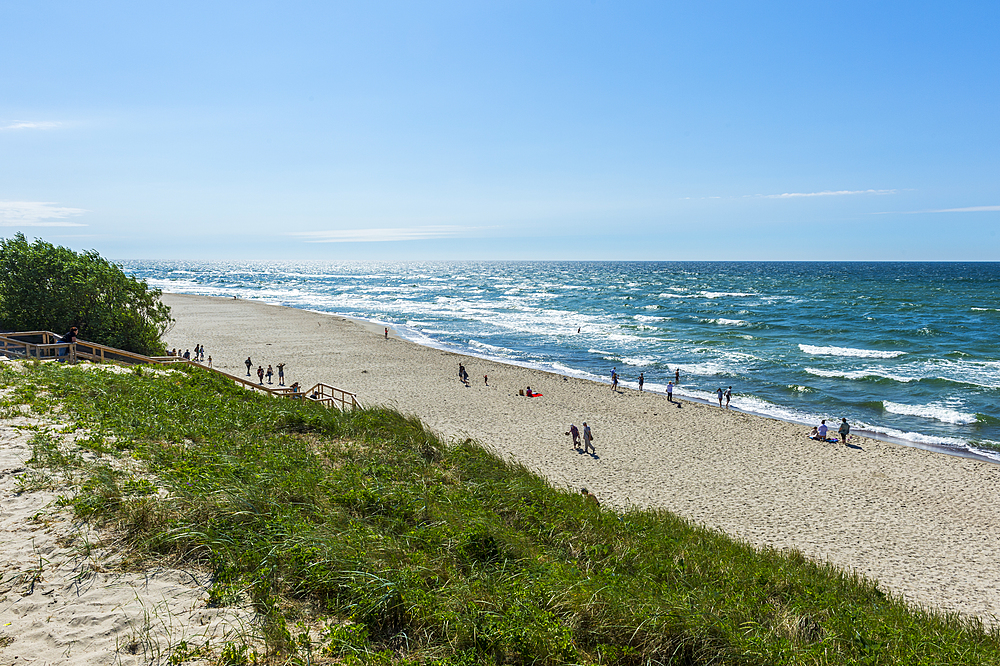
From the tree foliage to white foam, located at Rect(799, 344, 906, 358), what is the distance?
44.2m

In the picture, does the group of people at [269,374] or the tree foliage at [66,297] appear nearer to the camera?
the tree foliage at [66,297]

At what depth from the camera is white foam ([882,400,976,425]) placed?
25.0 meters

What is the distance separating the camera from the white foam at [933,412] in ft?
82.0

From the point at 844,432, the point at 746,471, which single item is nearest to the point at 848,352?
the point at 844,432

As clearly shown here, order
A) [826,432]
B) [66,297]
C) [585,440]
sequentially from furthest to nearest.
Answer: [826,432] → [66,297] → [585,440]

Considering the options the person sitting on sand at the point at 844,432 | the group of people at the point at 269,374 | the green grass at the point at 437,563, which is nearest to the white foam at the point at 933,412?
the person sitting on sand at the point at 844,432

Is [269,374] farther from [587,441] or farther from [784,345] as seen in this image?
[784,345]

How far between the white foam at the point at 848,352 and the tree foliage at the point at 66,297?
44.2 metres

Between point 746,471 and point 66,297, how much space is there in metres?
28.0

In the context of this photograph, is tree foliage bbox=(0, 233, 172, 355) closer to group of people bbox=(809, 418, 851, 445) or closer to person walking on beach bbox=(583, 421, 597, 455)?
person walking on beach bbox=(583, 421, 597, 455)

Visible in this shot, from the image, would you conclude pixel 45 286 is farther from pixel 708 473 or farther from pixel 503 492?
pixel 708 473

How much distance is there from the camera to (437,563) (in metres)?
5.68

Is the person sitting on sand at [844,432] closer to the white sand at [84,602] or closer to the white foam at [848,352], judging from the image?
the white foam at [848,352]

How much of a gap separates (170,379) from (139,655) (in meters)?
10.6
